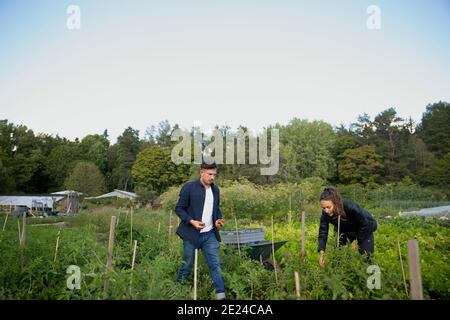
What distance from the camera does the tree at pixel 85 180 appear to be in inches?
1190

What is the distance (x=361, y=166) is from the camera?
95.3ft

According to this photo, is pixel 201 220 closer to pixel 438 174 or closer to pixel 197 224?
pixel 197 224

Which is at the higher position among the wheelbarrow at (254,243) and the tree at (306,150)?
the tree at (306,150)

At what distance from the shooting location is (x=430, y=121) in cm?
3288

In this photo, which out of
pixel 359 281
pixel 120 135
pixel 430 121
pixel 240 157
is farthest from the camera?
pixel 120 135

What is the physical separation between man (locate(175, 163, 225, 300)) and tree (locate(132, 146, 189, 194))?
94.2ft

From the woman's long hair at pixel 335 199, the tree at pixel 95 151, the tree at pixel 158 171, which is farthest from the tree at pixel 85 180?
the woman's long hair at pixel 335 199

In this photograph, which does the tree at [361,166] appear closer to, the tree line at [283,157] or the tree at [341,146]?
the tree line at [283,157]

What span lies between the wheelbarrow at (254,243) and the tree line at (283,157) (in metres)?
19.4

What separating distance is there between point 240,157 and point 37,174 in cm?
2137

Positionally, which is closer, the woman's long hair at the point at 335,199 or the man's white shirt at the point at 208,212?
the woman's long hair at the point at 335,199

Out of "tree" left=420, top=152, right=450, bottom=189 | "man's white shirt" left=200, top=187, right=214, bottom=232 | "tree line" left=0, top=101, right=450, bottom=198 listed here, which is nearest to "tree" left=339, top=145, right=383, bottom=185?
"tree line" left=0, top=101, right=450, bottom=198
